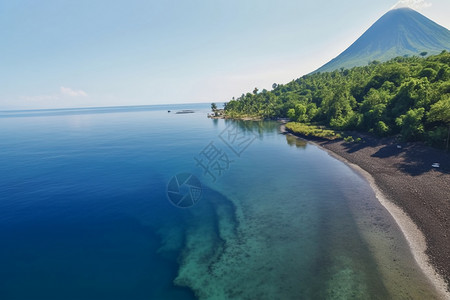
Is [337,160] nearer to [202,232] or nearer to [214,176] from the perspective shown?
[214,176]

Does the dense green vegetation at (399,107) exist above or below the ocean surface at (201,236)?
above

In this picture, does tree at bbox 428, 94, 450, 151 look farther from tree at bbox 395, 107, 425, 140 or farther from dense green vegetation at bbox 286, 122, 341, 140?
dense green vegetation at bbox 286, 122, 341, 140

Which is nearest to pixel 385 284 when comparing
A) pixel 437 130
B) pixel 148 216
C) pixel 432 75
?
pixel 148 216

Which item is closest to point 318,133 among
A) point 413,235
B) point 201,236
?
point 413,235

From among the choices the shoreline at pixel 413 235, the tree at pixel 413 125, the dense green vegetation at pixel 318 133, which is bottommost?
the shoreline at pixel 413 235

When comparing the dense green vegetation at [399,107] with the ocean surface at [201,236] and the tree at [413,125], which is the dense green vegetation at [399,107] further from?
the ocean surface at [201,236]

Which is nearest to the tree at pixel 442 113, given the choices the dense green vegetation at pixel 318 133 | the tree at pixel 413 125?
the tree at pixel 413 125

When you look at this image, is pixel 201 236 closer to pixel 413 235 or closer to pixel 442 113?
pixel 413 235

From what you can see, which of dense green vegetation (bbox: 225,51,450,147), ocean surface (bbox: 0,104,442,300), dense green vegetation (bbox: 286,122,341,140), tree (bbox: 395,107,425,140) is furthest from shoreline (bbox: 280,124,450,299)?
dense green vegetation (bbox: 286,122,341,140)

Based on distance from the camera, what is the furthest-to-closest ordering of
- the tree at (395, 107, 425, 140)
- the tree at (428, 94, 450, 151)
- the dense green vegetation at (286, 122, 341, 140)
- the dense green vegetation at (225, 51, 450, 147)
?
the dense green vegetation at (286, 122, 341, 140), the tree at (395, 107, 425, 140), the dense green vegetation at (225, 51, 450, 147), the tree at (428, 94, 450, 151)
